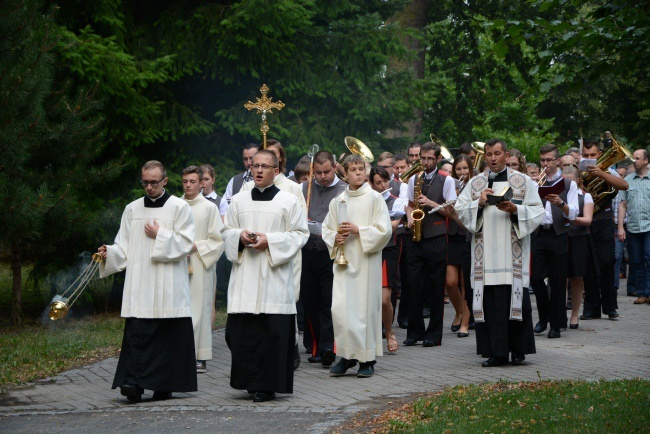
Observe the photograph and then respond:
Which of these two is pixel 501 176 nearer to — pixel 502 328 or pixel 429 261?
pixel 502 328

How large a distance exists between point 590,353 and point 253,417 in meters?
4.84

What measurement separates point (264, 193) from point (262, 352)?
57.9 inches

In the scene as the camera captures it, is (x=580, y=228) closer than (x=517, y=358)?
No

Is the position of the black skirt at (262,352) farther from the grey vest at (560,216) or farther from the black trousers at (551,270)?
the grey vest at (560,216)

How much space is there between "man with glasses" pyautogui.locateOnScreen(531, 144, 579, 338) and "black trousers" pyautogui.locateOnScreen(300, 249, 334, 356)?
3.07m

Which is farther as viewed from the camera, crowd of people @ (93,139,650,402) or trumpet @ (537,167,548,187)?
trumpet @ (537,167,548,187)

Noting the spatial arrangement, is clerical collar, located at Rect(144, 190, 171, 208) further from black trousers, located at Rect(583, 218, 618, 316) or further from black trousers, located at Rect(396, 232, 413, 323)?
black trousers, located at Rect(583, 218, 618, 316)

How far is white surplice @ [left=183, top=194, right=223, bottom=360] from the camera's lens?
1090 centimetres

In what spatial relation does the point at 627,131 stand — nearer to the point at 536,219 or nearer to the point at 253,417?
the point at 536,219

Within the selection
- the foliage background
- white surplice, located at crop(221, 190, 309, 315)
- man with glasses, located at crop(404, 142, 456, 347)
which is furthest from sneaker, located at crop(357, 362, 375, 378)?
the foliage background

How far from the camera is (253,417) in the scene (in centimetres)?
847

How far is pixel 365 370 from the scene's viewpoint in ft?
34.4

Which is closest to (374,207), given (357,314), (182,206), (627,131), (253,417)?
(357,314)

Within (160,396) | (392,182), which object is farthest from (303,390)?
(392,182)
